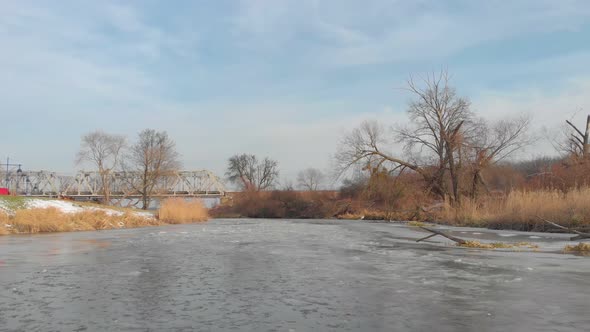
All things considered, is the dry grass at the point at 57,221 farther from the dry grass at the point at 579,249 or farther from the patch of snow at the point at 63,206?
the dry grass at the point at 579,249

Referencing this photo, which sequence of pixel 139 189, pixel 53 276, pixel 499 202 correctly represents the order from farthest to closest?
pixel 139 189, pixel 499 202, pixel 53 276

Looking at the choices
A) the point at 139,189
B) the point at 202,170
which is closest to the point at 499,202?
the point at 139,189

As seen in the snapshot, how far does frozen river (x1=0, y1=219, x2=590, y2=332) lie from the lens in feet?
14.8

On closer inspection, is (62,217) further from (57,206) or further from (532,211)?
(532,211)

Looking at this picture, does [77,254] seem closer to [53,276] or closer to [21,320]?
[53,276]

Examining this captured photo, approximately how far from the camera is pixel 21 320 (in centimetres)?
457

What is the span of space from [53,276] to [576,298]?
757 cm

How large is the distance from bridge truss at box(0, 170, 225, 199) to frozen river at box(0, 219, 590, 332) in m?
40.3

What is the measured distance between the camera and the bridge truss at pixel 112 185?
49.6 m

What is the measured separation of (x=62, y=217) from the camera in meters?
20.1

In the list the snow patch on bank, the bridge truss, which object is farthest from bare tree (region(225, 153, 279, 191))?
the snow patch on bank

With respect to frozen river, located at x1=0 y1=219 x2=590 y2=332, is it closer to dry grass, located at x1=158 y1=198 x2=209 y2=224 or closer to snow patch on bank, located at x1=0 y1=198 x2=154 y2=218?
snow patch on bank, located at x1=0 y1=198 x2=154 y2=218

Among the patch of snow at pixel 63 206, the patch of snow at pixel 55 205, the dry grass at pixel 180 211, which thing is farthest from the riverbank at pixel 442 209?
the patch of snow at pixel 55 205

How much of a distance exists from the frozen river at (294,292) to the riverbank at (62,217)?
8.94 metres
